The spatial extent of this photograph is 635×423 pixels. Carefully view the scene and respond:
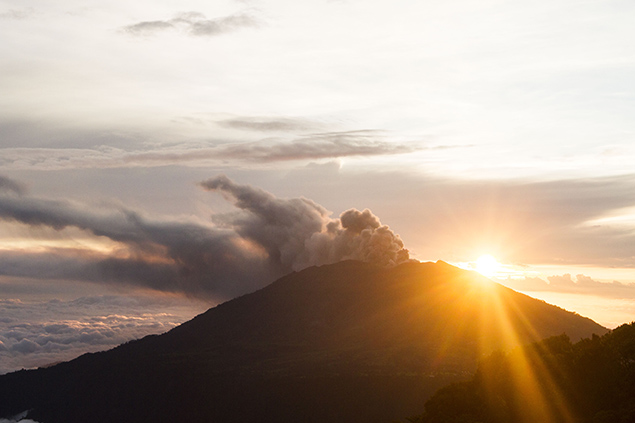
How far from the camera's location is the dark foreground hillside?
7500cm

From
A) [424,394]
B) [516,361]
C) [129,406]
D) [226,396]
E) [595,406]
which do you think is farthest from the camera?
[129,406]

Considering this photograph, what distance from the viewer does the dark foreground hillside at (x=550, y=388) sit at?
75000mm

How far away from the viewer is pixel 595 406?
7606cm

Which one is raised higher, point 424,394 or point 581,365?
point 581,365

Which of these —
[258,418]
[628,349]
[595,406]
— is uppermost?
[628,349]

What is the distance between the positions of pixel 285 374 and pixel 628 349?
125281mm

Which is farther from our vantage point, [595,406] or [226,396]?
[226,396]

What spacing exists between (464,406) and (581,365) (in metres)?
15.9

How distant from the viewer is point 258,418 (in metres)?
165

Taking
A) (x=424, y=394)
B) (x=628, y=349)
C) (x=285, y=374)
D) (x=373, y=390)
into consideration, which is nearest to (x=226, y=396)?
(x=285, y=374)

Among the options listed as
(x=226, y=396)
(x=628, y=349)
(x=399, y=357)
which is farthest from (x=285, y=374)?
(x=628, y=349)

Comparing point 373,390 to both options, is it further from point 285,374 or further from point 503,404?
point 503,404

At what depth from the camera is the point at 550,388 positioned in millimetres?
79875

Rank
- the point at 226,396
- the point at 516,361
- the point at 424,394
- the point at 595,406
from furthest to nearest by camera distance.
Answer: the point at 226,396
the point at 424,394
the point at 516,361
the point at 595,406
